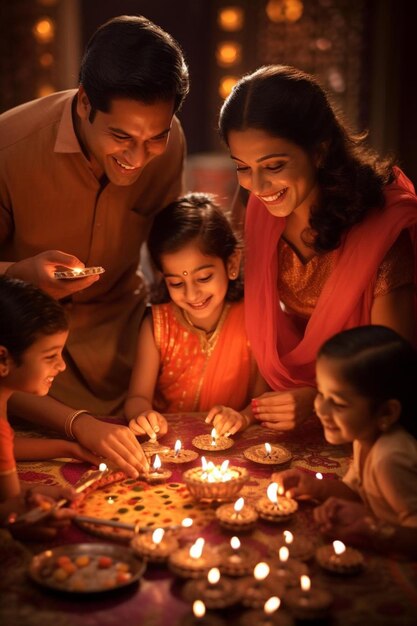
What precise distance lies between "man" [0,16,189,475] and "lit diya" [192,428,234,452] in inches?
15.0

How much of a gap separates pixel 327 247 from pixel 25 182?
1.48 meters

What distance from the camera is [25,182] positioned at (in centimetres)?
384

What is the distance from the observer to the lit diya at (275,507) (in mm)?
2777

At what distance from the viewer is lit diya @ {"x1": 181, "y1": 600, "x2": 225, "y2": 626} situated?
2.18 m

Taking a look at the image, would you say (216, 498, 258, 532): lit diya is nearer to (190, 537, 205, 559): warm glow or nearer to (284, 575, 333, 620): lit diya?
(190, 537, 205, 559): warm glow

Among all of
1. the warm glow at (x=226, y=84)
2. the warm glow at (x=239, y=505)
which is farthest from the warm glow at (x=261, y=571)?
the warm glow at (x=226, y=84)

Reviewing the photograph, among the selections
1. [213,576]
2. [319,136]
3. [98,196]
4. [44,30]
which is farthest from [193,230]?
[44,30]

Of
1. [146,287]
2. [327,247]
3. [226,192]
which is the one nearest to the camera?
[327,247]

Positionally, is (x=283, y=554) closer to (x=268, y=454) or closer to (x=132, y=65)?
(x=268, y=454)

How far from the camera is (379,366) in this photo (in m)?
2.60

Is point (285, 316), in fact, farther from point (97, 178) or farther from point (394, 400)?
point (394, 400)

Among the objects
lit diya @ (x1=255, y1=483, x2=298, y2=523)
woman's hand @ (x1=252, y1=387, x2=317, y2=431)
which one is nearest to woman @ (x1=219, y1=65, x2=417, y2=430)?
woman's hand @ (x1=252, y1=387, x2=317, y2=431)

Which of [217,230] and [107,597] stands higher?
[217,230]

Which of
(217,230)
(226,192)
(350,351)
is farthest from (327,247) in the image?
(226,192)
